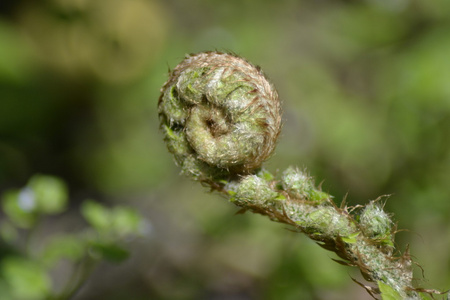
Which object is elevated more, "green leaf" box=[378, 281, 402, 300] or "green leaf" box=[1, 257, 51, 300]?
"green leaf" box=[1, 257, 51, 300]

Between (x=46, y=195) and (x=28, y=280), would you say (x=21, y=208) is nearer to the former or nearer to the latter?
(x=46, y=195)

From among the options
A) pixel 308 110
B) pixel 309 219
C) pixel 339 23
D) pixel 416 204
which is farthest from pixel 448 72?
pixel 309 219

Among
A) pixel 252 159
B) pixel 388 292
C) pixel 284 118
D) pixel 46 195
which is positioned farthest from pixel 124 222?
pixel 284 118

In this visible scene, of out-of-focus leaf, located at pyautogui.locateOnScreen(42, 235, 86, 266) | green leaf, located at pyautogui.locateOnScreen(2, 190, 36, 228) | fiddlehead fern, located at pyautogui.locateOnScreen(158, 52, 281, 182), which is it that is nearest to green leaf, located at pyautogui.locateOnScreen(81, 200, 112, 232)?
out-of-focus leaf, located at pyautogui.locateOnScreen(42, 235, 86, 266)

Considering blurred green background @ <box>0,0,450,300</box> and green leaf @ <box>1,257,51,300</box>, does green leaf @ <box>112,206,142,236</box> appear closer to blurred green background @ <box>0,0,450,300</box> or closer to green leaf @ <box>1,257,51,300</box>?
green leaf @ <box>1,257,51,300</box>

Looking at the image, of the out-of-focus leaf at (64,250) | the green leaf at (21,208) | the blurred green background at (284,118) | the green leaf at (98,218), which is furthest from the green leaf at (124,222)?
the blurred green background at (284,118)

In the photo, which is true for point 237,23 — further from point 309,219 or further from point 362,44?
point 309,219

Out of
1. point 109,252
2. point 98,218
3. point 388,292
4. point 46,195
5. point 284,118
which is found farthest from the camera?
point 284,118
